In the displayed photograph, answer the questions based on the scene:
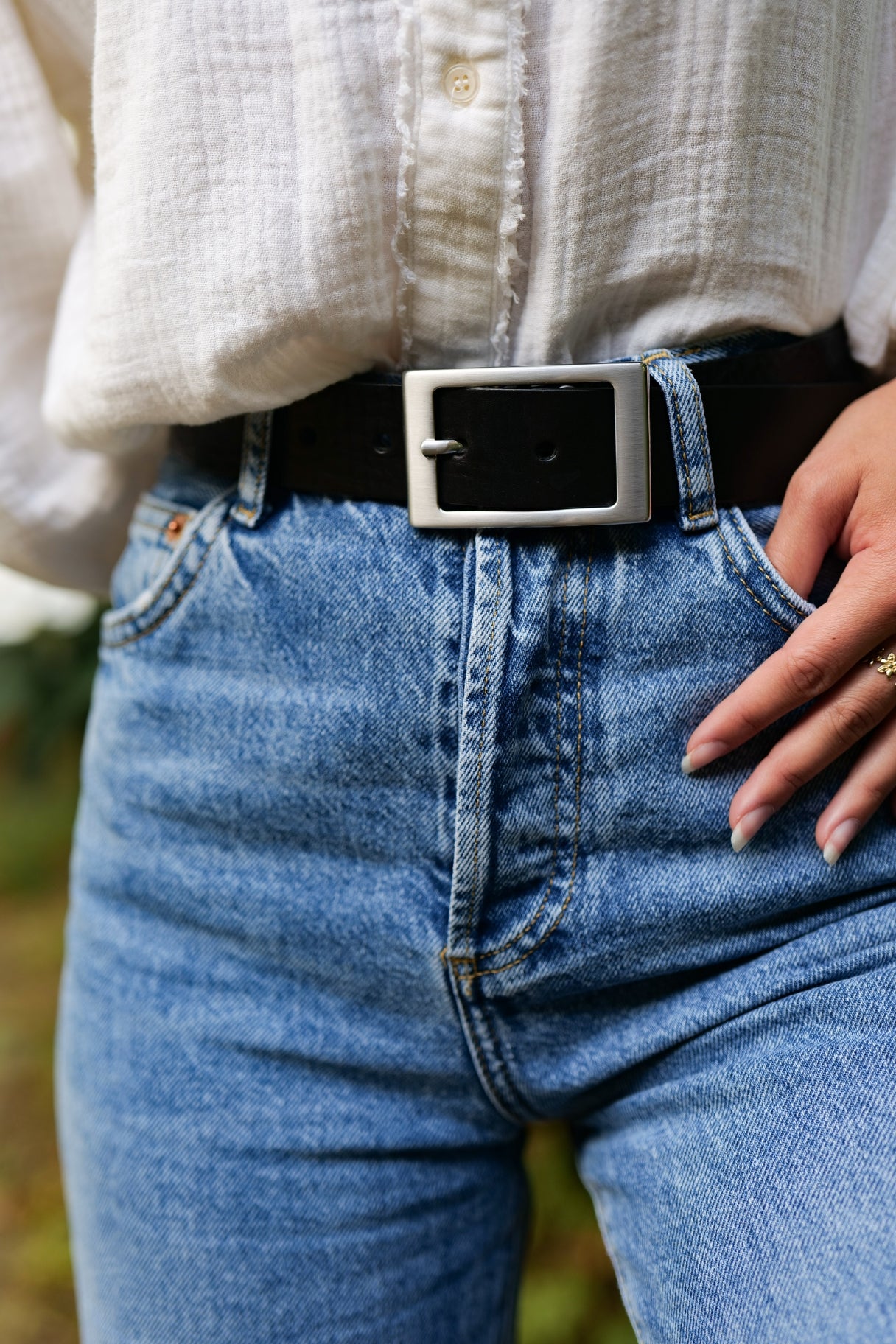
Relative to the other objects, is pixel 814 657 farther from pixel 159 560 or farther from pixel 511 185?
pixel 159 560

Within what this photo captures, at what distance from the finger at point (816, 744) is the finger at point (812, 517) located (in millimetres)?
77

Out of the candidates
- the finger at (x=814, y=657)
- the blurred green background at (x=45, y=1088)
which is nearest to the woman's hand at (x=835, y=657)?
the finger at (x=814, y=657)

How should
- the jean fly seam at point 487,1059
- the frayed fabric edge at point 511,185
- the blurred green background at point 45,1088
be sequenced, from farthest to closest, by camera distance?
the blurred green background at point 45,1088, the jean fly seam at point 487,1059, the frayed fabric edge at point 511,185

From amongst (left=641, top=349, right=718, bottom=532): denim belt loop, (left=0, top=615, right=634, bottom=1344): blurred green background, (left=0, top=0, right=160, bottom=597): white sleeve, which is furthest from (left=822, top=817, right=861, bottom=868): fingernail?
(left=0, top=615, right=634, bottom=1344): blurred green background

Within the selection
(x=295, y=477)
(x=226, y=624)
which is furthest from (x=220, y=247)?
(x=226, y=624)

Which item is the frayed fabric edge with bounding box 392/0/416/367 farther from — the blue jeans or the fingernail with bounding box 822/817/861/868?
the fingernail with bounding box 822/817/861/868

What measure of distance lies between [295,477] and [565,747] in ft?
0.94

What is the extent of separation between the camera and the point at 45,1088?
226 centimetres

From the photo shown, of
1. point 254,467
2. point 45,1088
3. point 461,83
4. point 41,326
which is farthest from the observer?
point 45,1088

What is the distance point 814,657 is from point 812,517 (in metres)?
0.10

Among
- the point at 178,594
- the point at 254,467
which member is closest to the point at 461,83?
the point at 254,467

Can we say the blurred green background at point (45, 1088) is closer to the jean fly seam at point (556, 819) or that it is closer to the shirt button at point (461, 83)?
the jean fly seam at point (556, 819)

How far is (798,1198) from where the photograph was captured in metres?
0.65

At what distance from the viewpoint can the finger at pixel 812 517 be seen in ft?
2.30
